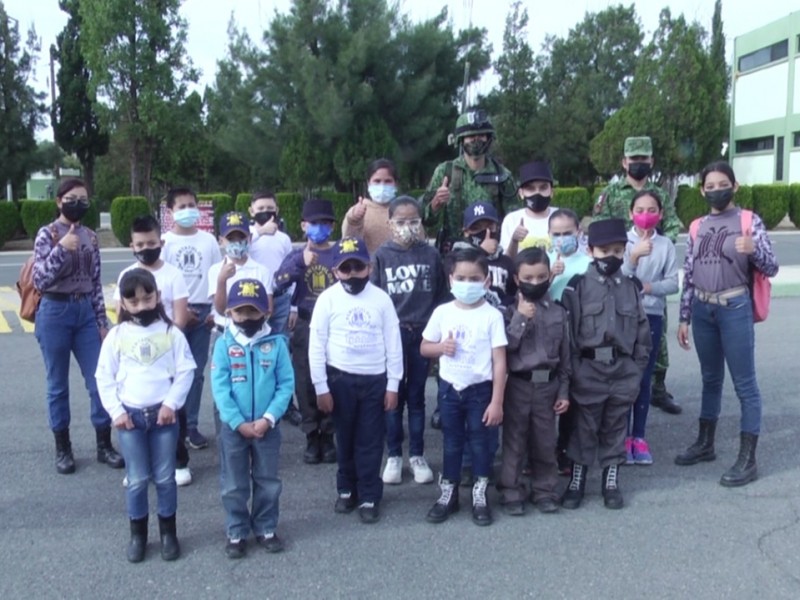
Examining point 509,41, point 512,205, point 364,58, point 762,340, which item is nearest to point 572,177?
point 509,41

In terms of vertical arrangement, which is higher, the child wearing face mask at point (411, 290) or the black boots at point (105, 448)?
the child wearing face mask at point (411, 290)

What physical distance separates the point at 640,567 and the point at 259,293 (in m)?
2.31

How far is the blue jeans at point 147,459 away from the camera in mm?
3920

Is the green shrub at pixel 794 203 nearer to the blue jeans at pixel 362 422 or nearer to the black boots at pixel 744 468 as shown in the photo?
the black boots at pixel 744 468

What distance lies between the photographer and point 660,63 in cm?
3378

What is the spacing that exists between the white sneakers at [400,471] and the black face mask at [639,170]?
8.75 ft

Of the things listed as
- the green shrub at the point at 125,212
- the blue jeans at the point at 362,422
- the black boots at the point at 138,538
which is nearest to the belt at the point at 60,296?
the black boots at the point at 138,538

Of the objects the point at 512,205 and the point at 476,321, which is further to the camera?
the point at 512,205

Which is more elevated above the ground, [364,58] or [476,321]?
[364,58]

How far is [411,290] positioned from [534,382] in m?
0.97

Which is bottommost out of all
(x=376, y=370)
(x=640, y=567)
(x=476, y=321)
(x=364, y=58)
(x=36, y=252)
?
(x=640, y=567)

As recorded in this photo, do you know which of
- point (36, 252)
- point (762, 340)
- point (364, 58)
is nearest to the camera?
point (36, 252)

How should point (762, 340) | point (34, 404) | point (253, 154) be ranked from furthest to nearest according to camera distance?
point (253, 154)
point (762, 340)
point (34, 404)

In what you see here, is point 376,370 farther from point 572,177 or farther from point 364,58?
point 572,177
